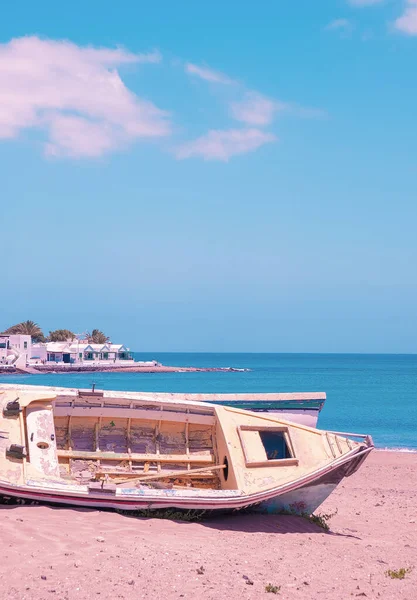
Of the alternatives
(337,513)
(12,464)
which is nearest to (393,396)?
(337,513)

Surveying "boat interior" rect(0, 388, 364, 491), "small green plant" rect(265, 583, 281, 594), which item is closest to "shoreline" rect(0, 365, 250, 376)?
"boat interior" rect(0, 388, 364, 491)

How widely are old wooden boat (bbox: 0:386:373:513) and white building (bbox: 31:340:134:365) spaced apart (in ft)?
320

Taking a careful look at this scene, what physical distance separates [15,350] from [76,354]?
16.1 meters

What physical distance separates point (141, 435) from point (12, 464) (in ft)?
9.77

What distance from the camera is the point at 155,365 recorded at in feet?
424

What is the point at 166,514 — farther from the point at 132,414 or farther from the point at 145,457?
the point at 132,414

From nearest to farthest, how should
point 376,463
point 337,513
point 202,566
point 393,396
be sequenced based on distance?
point 202,566
point 337,513
point 376,463
point 393,396

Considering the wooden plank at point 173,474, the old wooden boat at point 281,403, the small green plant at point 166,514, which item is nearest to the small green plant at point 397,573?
the small green plant at point 166,514

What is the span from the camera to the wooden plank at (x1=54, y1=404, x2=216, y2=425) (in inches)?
487

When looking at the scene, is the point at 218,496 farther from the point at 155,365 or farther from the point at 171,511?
the point at 155,365

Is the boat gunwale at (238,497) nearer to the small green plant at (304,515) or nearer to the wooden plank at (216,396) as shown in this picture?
the small green plant at (304,515)

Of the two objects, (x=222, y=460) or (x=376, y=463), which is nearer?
(x=222, y=460)

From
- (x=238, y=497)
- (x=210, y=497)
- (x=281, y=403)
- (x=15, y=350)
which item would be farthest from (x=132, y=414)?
(x=15, y=350)

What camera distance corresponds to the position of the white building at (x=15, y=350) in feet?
322
